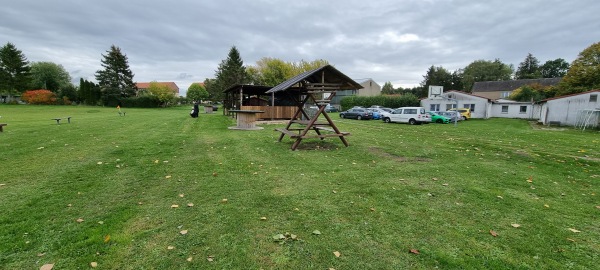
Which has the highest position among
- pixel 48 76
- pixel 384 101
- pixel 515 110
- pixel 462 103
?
pixel 48 76

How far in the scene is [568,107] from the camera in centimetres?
2395

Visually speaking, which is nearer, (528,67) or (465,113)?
(465,113)

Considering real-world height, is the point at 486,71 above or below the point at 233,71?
above

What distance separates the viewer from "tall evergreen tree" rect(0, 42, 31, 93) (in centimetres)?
5200

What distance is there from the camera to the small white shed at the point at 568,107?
A: 2265cm

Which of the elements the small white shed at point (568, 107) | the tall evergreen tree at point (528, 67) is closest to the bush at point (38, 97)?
the small white shed at point (568, 107)

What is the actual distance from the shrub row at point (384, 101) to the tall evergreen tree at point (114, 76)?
39.7 metres

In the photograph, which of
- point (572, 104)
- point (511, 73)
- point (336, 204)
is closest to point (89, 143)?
point (336, 204)

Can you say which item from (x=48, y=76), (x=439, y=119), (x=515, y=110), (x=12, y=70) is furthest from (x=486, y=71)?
(x=48, y=76)

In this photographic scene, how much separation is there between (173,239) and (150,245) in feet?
0.80

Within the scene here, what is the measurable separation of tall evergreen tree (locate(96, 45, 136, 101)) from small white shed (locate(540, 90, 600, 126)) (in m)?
59.6

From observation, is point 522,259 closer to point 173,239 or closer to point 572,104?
point 173,239

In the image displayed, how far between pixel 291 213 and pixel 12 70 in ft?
241

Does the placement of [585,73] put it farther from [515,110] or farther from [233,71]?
[233,71]
